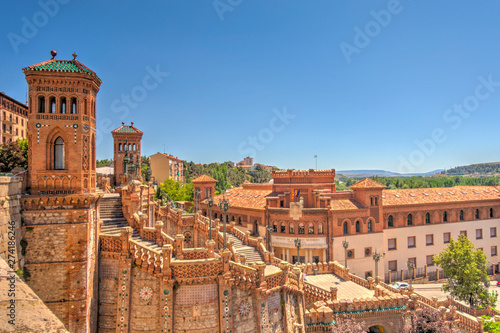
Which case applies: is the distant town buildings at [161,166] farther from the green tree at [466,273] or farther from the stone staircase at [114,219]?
the green tree at [466,273]

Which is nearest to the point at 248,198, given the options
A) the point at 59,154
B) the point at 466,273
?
the point at 466,273

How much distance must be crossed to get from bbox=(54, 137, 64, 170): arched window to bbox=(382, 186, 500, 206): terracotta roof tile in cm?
3408

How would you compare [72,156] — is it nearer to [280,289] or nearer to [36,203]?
[36,203]

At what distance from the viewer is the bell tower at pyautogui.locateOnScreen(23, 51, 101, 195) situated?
1488cm

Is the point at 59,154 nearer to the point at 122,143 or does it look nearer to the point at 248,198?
the point at 248,198

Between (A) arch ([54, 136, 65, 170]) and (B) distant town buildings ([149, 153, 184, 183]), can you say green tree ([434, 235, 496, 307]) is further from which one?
(B) distant town buildings ([149, 153, 184, 183])

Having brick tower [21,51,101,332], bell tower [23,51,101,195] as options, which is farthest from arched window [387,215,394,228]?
bell tower [23,51,101,195]

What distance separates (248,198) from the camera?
41.1m

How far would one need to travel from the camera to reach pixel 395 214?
38.3m

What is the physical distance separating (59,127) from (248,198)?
92.0ft

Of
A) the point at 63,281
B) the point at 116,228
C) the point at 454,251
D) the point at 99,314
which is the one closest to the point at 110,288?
the point at 99,314

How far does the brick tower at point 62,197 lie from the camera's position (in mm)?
14305

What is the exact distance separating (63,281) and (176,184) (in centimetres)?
4417

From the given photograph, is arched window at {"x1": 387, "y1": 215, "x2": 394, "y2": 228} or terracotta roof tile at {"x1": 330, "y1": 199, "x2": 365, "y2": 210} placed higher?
terracotta roof tile at {"x1": 330, "y1": 199, "x2": 365, "y2": 210}
